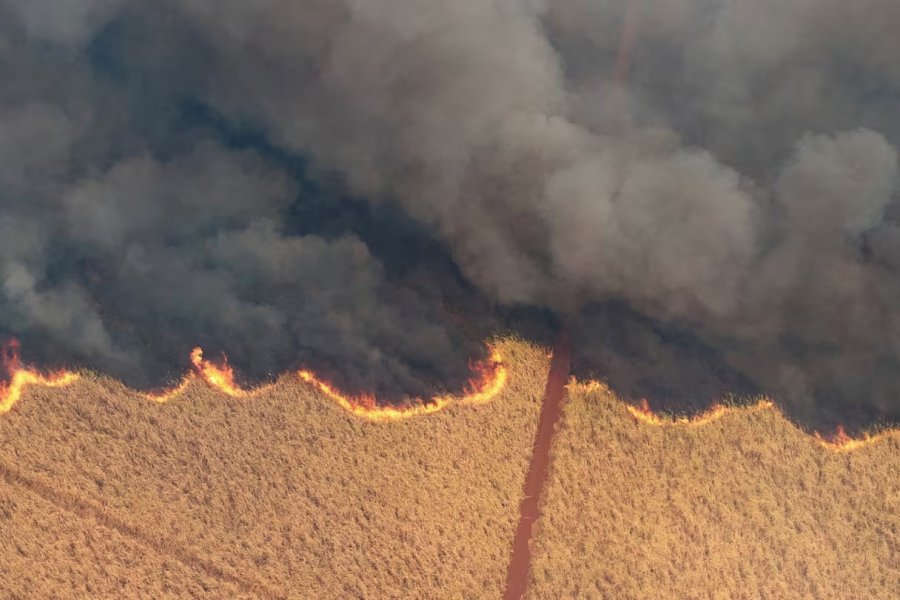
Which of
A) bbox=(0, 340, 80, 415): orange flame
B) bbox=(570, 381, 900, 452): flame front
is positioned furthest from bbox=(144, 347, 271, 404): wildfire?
bbox=(570, 381, 900, 452): flame front

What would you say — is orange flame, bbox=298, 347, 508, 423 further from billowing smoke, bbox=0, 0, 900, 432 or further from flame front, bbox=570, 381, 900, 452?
flame front, bbox=570, 381, 900, 452

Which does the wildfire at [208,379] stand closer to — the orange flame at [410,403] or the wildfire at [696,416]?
the orange flame at [410,403]

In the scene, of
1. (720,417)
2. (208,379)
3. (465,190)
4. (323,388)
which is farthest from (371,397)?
(720,417)

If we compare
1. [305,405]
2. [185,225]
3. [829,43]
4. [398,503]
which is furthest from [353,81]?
[829,43]

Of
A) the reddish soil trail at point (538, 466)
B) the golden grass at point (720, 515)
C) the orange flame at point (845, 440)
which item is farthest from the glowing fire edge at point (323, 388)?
the orange flame at point (845, 440)

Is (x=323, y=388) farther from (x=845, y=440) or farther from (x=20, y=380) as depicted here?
(x=845, y=440)

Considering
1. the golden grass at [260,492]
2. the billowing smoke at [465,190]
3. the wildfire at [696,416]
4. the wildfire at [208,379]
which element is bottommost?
the golden grass at [260,492]

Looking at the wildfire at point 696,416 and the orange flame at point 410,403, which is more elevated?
the wildfire at point 696,416
